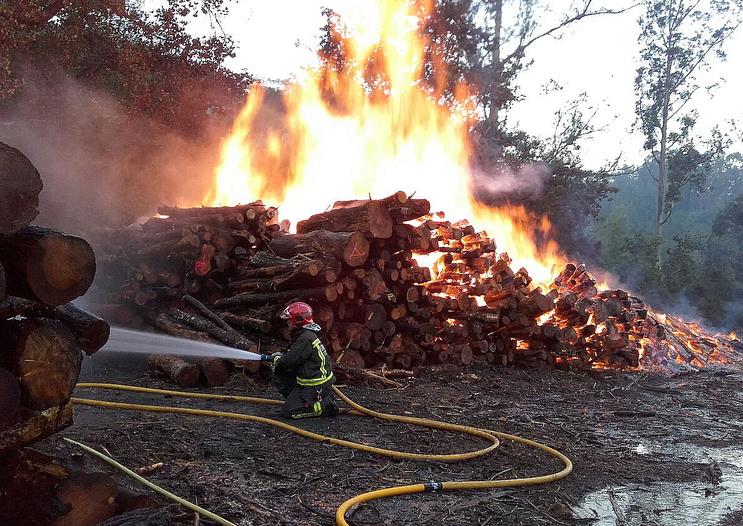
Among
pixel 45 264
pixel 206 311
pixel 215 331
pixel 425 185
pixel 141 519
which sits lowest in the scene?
pixel 141 519

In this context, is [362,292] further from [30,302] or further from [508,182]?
[508,182]

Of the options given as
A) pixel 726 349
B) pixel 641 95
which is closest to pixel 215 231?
pixel 726 349

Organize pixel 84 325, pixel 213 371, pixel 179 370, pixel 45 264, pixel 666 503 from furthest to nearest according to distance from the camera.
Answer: pixel 213 371 < pixel 179 370 < pixel 666 503 < pixel 84 325 < pixel 45 264

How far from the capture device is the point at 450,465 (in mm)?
5043

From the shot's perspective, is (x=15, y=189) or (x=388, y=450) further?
(x=388, y=450)

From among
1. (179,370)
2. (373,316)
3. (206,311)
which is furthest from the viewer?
(206,311)

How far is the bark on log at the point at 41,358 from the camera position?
315cm

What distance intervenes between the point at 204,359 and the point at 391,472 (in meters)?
3.82

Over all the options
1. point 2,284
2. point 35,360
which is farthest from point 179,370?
point 2,284

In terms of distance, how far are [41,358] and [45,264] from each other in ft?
1.72

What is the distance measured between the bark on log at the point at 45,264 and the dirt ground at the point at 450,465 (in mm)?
1447

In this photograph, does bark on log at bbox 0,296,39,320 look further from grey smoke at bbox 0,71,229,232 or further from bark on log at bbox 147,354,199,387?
grey smoke at bbox 0,71,229,232

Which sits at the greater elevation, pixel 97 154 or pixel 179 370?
pixel 97 154

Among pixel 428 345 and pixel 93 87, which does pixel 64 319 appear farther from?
pixel 93 87
